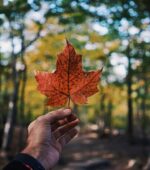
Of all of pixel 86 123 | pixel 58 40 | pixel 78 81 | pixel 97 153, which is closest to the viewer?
pixel 78 81

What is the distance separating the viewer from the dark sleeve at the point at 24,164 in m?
1.30

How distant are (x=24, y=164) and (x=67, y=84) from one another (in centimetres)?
47

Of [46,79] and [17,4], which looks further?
[17,4]

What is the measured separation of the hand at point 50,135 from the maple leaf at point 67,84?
78 millimetres

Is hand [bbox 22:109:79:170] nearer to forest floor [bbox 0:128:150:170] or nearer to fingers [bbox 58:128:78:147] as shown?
fingers [bbox 58:128:78:147]

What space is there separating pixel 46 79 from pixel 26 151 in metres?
0.39

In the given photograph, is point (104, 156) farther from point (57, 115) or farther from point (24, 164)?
point (24, 164)

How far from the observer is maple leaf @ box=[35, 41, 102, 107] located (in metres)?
1.63

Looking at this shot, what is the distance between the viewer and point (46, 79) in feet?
→ 5.57

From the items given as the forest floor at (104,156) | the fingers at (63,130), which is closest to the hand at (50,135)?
the fingers at (63,130)

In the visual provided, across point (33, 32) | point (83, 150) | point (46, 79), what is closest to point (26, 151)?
point (46, 79)

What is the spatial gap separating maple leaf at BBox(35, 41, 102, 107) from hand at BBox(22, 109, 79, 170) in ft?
0.26

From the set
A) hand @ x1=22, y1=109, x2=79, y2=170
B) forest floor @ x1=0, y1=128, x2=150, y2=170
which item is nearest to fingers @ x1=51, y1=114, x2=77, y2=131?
hand @ x1=22, y1=109, x2=79, y2=170

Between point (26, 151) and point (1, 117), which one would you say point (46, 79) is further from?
point (1, 117)
